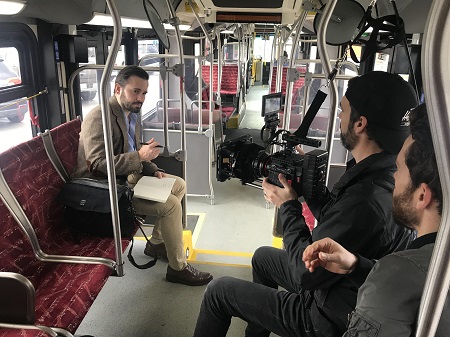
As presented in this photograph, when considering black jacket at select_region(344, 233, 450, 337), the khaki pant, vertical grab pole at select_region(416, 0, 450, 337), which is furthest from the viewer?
the khaki pant

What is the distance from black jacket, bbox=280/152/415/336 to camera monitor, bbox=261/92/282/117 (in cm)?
91

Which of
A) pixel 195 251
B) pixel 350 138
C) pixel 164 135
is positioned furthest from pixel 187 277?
pixel 350 138

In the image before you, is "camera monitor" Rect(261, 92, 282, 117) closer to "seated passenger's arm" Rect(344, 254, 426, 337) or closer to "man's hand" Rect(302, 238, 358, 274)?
"man's hand" Rect(302, 238, 358, 274)

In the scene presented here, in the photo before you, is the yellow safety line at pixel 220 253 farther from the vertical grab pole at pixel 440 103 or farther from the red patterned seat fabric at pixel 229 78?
the red patterned seat fabric at pixel 229 78

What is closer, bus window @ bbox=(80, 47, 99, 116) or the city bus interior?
the city bus interior

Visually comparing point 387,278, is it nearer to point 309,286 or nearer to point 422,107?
point 422,107

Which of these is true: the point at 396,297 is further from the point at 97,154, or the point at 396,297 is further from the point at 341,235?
the point at 97,154

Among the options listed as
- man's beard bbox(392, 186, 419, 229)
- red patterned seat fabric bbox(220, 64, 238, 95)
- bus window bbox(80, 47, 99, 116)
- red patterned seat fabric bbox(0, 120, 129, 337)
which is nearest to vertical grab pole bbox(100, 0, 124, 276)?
red patterned seat fabric bbox(0, 120, 129, 337)

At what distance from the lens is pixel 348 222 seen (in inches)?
63.7

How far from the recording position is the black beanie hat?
1.75 m

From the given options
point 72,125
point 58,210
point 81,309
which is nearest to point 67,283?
point 81,309

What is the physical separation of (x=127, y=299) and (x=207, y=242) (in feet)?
4.00

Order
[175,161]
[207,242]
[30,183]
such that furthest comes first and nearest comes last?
[207,242] → [175,161] → [30,183]

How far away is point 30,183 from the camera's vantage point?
2467 millimetres
